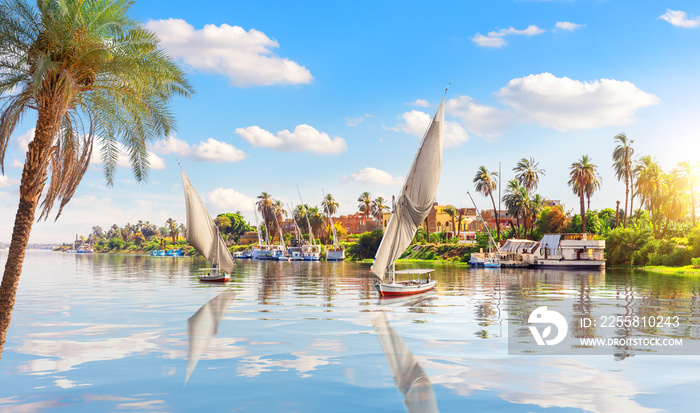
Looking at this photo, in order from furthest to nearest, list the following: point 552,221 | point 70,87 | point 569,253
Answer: point 552,221 → point 569,253 → point 70,87

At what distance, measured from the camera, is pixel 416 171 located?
39.4 m

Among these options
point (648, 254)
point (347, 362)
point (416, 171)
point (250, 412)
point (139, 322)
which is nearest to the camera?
point (250, 412)

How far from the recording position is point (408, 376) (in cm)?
1548

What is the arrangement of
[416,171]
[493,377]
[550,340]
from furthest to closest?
1. [416,171]
2. [550,340]
3. [493,377]

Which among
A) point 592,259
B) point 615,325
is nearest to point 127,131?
point 615,325

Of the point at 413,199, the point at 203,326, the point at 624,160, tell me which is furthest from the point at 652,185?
the point at 203,326

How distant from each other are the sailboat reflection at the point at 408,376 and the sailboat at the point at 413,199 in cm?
1631

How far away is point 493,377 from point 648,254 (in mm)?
80456

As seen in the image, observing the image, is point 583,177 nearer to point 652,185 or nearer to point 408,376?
point 652,185

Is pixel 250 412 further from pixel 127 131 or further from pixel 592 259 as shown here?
pixel 592 259

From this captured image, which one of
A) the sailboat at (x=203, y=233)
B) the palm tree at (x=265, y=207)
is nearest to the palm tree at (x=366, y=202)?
the palm tree at (x=265, y=207)

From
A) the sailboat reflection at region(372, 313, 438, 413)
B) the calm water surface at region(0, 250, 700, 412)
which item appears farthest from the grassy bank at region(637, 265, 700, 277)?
the sailboat reflection at region(372, 313, 438, 413)

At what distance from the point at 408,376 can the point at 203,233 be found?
4301 cm

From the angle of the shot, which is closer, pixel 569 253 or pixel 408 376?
pixel 408 376
